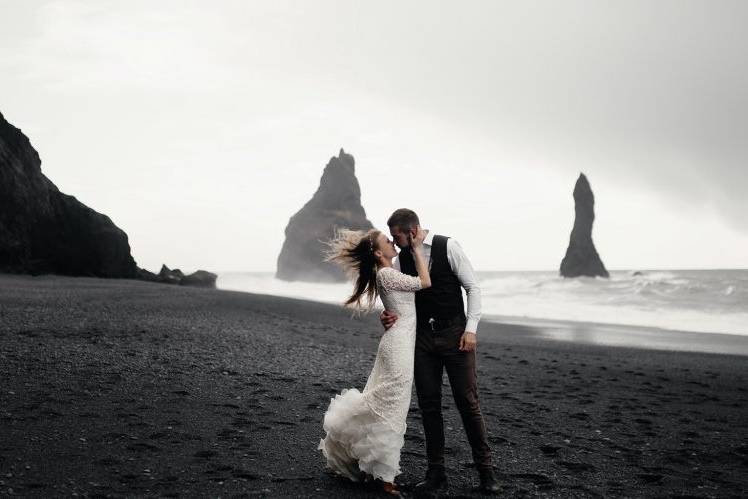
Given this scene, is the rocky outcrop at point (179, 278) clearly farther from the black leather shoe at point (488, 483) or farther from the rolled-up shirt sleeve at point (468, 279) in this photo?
the black leather shoe at point (488, 483)

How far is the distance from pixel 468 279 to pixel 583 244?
98.4m

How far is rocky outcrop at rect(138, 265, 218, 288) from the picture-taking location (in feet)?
107

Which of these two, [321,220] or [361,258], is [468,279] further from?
[321,220]

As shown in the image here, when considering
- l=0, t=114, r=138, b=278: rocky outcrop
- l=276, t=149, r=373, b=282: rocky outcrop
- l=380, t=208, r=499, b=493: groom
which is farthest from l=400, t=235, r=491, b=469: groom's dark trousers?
l=276, t=149, r=373, b=282: rocky outcrop

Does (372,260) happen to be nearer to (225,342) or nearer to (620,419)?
(620,419)

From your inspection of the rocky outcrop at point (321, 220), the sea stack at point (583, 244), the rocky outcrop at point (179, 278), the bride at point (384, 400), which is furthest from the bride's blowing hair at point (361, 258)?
the rocky outcrop at point (321, 220)

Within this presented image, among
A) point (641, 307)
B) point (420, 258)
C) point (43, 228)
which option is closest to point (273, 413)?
point (420, 258)

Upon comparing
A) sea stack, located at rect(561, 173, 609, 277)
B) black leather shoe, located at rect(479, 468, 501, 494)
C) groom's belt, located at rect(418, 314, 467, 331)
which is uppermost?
sea stack, located at rect(561, 173, 609, 277)

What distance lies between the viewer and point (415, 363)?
5.43 m

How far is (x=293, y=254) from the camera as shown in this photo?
364ft

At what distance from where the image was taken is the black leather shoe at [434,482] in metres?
5.18

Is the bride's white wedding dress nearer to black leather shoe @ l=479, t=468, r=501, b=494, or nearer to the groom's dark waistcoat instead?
the groom's dark waistcoat

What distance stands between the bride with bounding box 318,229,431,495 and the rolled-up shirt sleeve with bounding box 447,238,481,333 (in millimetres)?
261

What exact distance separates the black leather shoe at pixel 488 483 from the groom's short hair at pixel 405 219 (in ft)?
7.42
